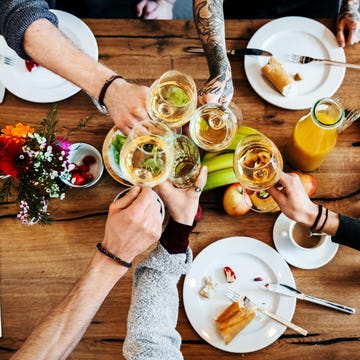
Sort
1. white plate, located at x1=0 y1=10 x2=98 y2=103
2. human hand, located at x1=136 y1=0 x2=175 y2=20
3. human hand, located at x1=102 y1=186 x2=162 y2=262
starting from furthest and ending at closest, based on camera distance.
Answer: human hand, located at x1=136 y1=0 x2=175 y2=20 → white plate, located at x1=0 y1=10 x2=98 y2=103 → human hand, located at x1=102 y1=186 x2=162 y2=262

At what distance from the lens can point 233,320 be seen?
4.18ft

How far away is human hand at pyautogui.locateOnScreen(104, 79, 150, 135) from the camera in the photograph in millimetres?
1246

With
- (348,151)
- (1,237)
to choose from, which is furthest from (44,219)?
(348,151)

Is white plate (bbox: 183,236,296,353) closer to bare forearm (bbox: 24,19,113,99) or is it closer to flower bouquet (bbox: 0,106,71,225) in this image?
flower bouquet (bbox: 0,106,71,225)

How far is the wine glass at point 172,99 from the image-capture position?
1206 millimetres

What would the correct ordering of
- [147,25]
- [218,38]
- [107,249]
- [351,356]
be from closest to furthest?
[107,249]
[351,356]
[218,38]
[147,25]

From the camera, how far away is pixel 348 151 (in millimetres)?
1416

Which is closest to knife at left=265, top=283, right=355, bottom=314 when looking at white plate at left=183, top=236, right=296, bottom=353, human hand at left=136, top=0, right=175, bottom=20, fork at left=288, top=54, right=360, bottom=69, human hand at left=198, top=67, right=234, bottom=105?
white plate at left=183, top=236, right=296, bottom=353

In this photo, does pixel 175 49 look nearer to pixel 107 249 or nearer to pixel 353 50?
pixel 353 50

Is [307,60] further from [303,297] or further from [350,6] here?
[303,297]

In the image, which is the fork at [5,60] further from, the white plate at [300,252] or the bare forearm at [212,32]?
the white plate at [300,252]

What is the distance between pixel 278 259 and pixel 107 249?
1.66 feet

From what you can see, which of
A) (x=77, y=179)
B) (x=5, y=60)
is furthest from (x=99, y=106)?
(x=5, y=60)

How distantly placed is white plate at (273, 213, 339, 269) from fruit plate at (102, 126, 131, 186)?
0.48 meters
